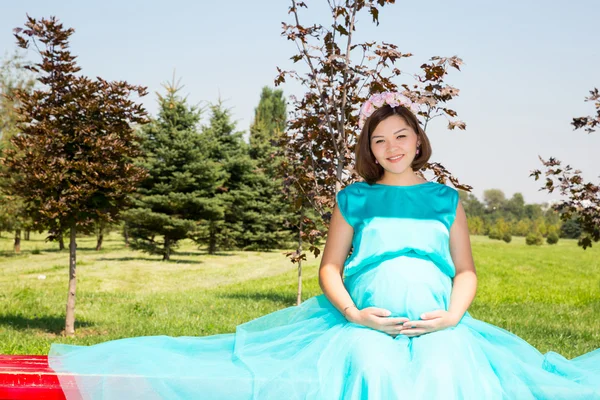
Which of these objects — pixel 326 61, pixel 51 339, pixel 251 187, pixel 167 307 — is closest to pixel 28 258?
pixel 251 187

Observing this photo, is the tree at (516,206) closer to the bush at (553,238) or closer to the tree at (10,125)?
the bush at (553,238)

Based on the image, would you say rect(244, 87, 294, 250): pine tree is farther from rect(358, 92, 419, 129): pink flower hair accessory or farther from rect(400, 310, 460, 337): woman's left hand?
rect(400, 310, 460, 337): woman's left hand

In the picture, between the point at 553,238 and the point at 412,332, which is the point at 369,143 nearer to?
the point at 412,332

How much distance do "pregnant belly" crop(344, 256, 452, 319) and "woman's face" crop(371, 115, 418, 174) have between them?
43 cm

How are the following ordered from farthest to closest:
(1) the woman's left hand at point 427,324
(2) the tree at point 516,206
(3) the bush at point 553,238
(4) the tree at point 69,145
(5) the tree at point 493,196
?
(5) the tree at point 493,196, (2) the tree at point 516,206, (3) the bush at point 553,238, (4) the tree at point 69,145, (1) the woman's left hand at point 427,324

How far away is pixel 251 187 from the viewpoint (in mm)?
25766

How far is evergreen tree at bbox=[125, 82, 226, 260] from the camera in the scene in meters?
19.9

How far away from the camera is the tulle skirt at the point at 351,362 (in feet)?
6.76

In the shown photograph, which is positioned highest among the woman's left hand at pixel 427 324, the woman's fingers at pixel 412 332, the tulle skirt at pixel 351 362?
the woman's left hand at pixel 427 324

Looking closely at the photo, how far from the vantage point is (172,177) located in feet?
66.4

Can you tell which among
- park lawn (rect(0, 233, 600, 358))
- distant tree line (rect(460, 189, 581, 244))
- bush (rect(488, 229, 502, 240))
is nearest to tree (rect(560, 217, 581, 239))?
distant tree line (rect(460, 189, 581, 244))

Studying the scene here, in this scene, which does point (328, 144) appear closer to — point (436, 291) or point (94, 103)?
point (94, 103)

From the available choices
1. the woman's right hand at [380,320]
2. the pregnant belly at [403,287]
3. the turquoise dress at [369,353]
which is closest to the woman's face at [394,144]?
the turquoise dress at [369,353]

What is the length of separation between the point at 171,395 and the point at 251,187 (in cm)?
2363
